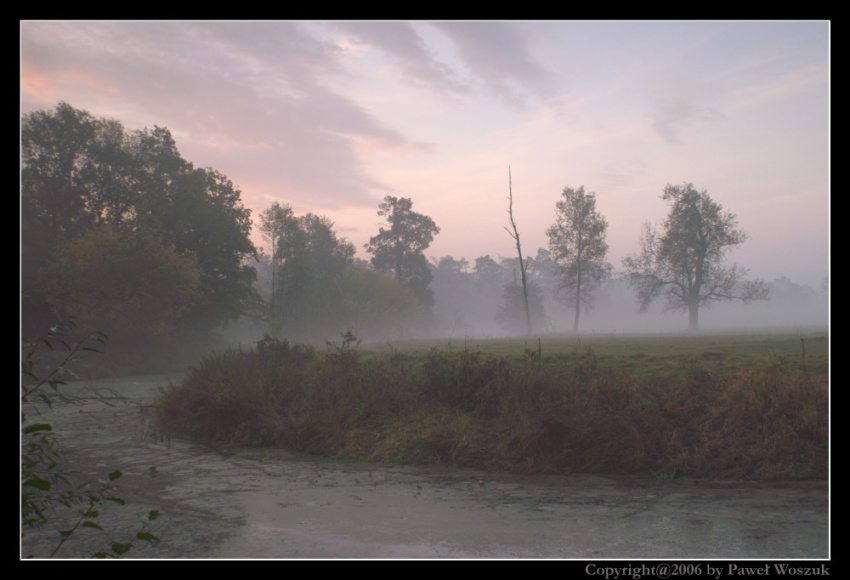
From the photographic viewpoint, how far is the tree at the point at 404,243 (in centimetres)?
8094

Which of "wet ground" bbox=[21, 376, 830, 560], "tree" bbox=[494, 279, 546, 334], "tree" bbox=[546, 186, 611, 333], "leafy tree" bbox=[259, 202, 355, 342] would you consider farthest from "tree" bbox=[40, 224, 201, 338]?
"tree" bbox=[494, 279, 546, 334]

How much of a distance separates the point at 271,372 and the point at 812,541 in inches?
523

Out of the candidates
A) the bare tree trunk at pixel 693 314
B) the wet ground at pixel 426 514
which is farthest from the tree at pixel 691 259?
the wet ground at pixel 426 514

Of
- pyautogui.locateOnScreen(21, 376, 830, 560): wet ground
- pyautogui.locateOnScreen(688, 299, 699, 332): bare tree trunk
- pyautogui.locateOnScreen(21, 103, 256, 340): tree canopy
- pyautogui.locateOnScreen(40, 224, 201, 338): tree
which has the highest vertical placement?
pyautogui.locateOnScreen(21, 103, 256, 340): tree canopy

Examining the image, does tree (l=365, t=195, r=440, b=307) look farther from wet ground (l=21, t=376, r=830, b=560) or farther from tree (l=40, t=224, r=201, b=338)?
wet ground (l=21, t=376, r=830, b=560)

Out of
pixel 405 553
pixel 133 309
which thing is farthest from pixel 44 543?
pixel 133 309

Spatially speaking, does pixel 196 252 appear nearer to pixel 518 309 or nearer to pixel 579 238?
pixel 579 238

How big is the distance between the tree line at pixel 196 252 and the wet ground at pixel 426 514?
64.9ft

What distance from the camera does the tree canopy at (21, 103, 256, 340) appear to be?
37.3m

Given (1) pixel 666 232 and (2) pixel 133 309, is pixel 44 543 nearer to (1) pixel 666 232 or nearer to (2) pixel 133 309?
(2) pixel 133 309

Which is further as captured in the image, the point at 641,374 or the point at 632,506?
the point at 641,374

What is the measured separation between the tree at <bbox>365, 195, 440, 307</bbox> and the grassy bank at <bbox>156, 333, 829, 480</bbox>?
63.6 m

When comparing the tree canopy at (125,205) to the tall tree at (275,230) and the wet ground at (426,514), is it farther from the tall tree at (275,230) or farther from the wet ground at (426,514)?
the wet ground at (426,514)
